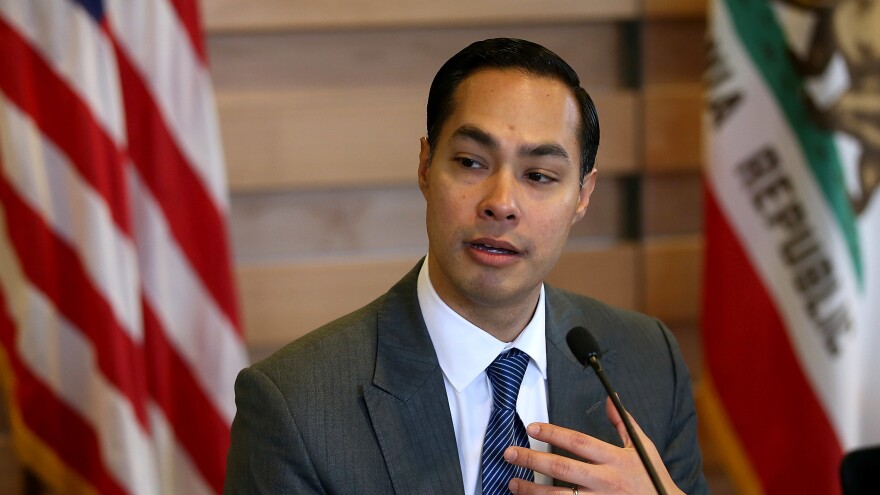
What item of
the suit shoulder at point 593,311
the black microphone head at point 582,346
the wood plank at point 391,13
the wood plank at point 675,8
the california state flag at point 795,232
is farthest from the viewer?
the wood plank at point 675,8

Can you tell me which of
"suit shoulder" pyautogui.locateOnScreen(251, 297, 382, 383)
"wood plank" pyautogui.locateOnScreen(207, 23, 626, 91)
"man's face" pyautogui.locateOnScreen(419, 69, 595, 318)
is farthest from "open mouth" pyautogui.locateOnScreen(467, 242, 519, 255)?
"wood plank" pyautogui.locateOnScreen(207, 23, 626, 91)

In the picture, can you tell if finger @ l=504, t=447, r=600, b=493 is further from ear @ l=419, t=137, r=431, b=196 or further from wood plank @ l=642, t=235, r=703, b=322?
wood plank @ l=642, t=235, r=703, b=322

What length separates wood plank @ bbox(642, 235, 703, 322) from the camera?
3.58 meters

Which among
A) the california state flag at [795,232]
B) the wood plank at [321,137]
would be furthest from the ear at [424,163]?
the california state flag at [795,232]

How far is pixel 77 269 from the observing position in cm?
277

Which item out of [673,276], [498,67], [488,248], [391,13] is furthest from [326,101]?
[488,248]

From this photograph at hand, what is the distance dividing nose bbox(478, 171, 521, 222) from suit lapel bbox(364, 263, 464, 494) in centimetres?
28

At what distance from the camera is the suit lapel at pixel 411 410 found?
1613 mm

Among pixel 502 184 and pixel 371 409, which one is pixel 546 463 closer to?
pixel 371 409

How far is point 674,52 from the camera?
351cm

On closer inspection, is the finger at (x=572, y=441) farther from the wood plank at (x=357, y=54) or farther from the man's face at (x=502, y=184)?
the wood plank at (x=357, y=54)

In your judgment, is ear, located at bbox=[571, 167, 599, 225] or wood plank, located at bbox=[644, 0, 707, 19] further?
wood plank, located at bbox=[644, 0, 707, 19]

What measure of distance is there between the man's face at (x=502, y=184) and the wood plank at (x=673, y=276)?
1999 mm

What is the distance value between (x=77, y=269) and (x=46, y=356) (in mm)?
282
